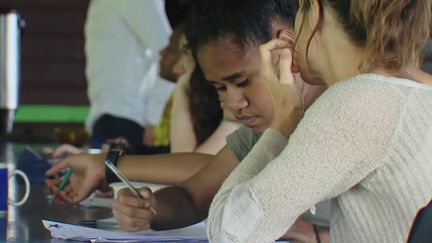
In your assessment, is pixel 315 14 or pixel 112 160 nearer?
pixel 315 14

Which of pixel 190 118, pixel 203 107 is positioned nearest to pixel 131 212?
pixel 203 107

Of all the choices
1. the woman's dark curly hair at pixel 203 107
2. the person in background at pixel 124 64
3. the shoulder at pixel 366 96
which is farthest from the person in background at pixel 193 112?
the shoulder at pixel 366 96

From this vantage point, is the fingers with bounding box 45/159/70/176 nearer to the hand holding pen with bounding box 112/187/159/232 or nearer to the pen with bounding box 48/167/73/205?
the pen with bounding box 48/167/73/205

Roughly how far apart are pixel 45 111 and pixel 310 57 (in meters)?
7.24

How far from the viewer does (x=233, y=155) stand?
7.63 feet

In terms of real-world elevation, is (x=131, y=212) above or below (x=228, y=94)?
below

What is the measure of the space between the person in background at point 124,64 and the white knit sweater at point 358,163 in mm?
3172

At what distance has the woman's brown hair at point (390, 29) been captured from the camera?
1.52m

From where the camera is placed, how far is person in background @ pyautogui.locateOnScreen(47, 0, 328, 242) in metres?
2.07

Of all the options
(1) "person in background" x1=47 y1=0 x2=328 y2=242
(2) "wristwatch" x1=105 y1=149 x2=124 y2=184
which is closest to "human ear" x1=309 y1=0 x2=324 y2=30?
(1) "person in background" x1=47 y1=0 x2=328 y2=242

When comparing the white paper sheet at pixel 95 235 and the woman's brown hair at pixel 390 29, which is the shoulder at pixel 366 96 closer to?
the woman's brown hair at pixel 390 29

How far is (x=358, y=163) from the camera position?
1486 millimetres

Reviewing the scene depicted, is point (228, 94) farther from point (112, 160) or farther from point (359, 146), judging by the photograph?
point (359, 146)

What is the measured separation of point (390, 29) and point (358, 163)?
0.64 ft
